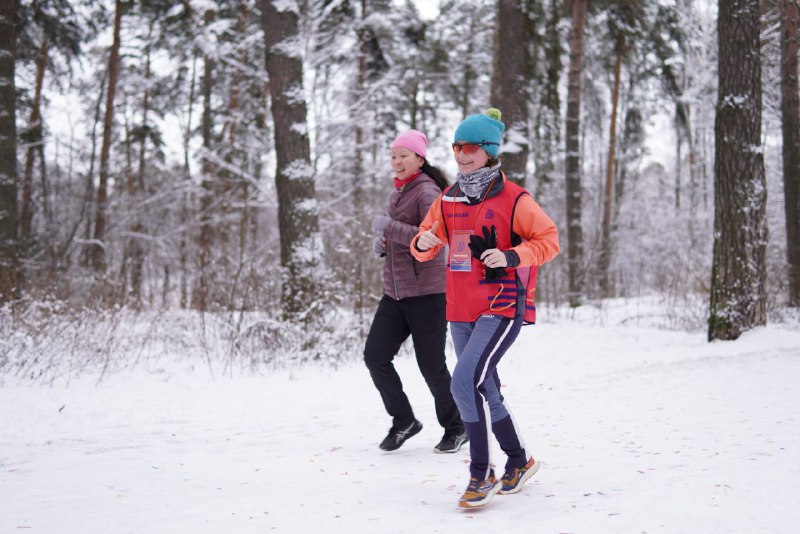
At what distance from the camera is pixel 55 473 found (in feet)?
12.3

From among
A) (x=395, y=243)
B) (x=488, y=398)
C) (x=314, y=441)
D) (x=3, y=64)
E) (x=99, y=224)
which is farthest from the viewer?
(x=99, y=224)

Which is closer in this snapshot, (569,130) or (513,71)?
(513,71)

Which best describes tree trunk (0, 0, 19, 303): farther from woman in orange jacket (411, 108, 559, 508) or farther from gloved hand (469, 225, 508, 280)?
gloved hand (469, 225, 508, 280)

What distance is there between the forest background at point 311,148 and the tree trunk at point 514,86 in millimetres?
33

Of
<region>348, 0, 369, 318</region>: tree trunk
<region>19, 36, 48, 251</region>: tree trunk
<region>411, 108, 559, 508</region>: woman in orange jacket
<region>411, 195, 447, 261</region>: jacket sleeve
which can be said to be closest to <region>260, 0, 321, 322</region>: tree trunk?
<region>348, 0, 369, 318</region>: tree trunk

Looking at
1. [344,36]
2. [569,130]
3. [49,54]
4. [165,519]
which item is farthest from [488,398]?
[49,54]

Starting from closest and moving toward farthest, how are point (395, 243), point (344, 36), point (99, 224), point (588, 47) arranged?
point (395, 243), point (344, 36), point (99, 224), point (588, 47)

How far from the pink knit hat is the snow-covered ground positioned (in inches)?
77.5

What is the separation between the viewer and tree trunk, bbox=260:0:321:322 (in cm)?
845

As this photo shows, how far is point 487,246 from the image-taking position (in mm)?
3152

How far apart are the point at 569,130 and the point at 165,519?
13.5 m

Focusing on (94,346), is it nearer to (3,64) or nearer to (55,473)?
(55,473)

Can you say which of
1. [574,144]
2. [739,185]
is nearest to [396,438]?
[739,185]

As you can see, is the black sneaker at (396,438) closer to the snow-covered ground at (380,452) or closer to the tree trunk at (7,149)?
the snow-covered ground at (380,452)
